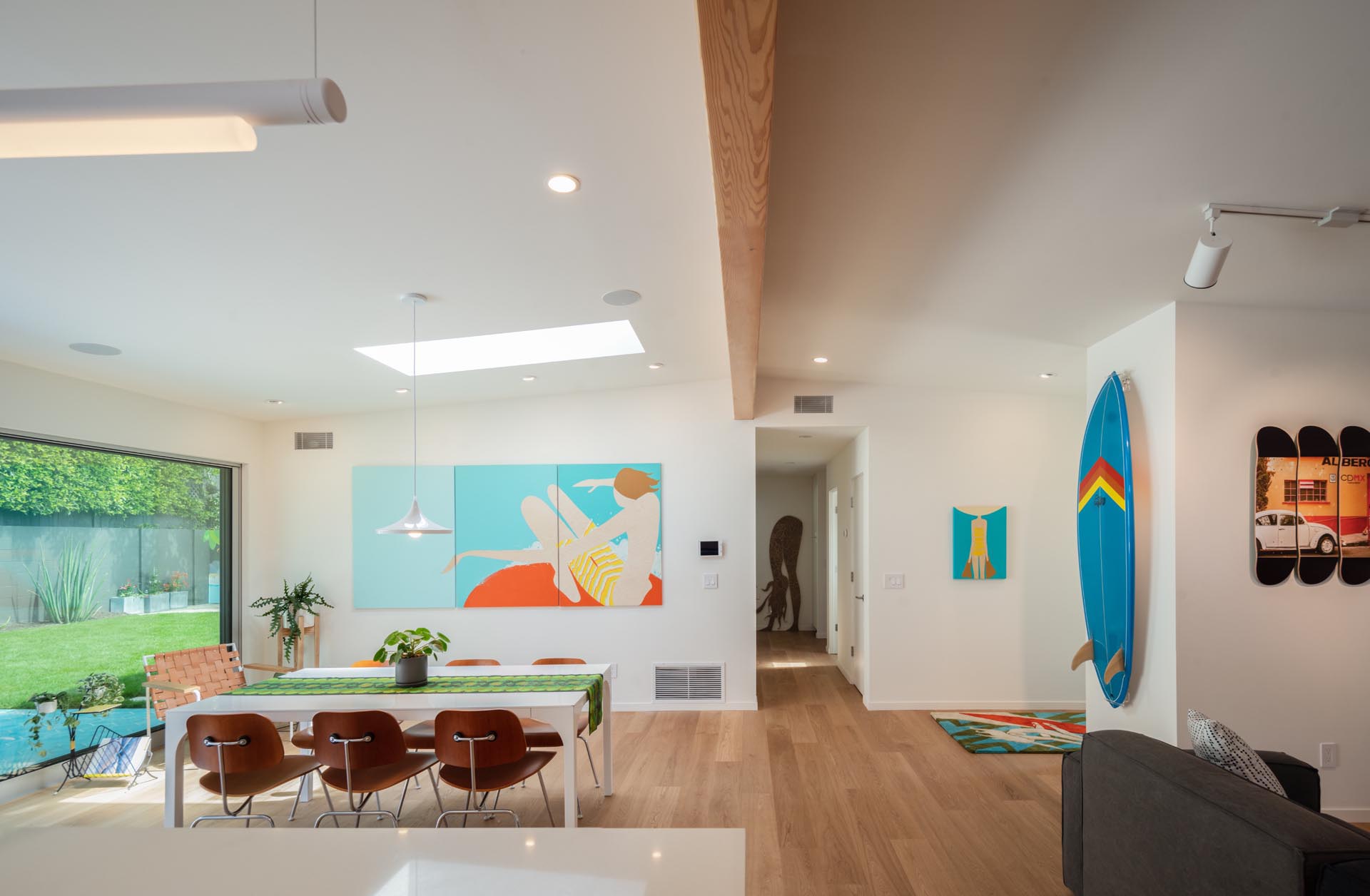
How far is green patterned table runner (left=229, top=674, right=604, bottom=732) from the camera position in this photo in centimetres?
411

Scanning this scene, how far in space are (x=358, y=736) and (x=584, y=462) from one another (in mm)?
3449

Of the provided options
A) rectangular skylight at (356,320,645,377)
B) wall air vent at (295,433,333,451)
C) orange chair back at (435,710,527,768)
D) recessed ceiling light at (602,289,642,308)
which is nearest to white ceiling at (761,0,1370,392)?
recessed ceiling light at (602,289,642,308)

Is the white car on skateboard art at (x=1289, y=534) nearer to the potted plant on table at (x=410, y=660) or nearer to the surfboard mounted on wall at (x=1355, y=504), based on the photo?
the surfboard mounted on wall at (x=1355, y=504)

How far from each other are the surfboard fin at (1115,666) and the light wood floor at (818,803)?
791 millimetres

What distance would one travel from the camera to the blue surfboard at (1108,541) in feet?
13.5

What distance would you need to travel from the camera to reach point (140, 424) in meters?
5.39

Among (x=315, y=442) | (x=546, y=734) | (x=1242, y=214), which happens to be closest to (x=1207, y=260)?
(x=1242, y=214)

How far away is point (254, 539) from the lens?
263 inches

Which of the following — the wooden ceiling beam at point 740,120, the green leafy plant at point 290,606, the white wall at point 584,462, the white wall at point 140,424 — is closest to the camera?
the wooden ceiling beam at point 740,120

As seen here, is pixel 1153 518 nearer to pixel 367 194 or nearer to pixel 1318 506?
pixel 1318 506

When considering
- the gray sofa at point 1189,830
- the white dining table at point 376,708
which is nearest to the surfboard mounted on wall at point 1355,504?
the gray sofa at point 1189,830

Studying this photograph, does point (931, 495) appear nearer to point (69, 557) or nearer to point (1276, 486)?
point (1276, 486)

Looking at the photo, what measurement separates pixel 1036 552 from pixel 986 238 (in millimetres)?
3992

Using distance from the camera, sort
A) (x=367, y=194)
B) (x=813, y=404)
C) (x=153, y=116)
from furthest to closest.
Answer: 1. (x=813, y=404)
2. (x=367, y=194)
3. (x=153, y=116)
